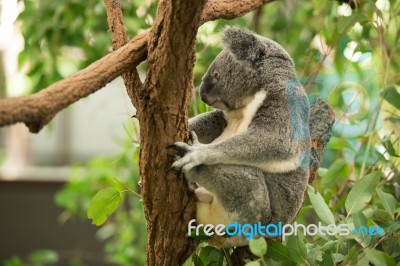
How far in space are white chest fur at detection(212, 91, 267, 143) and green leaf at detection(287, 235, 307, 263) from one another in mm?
330

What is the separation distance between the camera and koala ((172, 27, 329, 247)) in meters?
1.58

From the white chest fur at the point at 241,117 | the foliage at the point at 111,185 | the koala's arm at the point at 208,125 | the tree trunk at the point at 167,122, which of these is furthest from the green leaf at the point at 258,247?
the foliage at the point at 111,185

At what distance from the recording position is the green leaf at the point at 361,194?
1.67 metres

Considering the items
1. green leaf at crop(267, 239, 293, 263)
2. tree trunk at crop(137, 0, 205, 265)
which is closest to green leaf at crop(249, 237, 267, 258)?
green leaf at crop(267, 239, 293, 263)

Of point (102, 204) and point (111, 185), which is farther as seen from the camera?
point (111, 185)

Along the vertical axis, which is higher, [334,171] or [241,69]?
[241,69]

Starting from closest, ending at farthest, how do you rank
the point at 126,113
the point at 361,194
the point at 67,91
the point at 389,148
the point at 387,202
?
the point at 67,91
the point at 361,194
the point at 387,202
the point at 389,148
the point at 126,113

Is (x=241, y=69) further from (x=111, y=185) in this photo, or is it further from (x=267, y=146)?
(x=111, y=185)

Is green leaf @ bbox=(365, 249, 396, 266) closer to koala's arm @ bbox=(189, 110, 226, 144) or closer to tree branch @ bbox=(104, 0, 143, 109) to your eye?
koala's arm @ bbox=(189, 110, 226, 144)

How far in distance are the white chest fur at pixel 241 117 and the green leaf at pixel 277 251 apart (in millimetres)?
318

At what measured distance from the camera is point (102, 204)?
5.71 feet

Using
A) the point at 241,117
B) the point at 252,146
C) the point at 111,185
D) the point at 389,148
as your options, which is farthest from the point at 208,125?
the point at 111,185

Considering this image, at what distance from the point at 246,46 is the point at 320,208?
502mm

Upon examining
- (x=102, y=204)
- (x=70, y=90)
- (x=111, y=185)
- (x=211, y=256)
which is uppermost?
(x=70, y=90)
